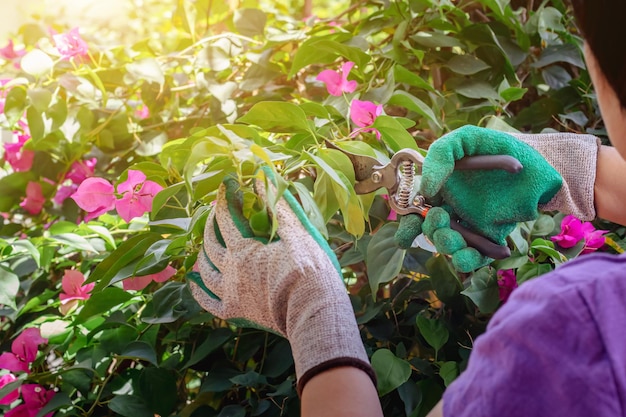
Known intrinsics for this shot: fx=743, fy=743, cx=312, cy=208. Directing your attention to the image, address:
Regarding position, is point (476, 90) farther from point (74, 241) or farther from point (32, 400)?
point (32, 400)

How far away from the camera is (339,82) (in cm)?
104

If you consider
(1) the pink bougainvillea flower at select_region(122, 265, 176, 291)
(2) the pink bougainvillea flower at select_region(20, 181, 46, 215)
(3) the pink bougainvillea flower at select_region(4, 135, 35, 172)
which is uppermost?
(1) the pink bougainvillea flower at select_region(122, 265, 176, 291)

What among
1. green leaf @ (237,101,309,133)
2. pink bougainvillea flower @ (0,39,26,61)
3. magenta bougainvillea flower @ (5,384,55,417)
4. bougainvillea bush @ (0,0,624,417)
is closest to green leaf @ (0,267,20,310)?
bougainvillea bush @ (0,0,624,417)

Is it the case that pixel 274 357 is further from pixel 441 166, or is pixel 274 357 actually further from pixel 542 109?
pixel 542 109

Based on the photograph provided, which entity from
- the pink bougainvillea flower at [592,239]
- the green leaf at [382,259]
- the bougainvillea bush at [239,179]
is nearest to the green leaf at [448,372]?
the bougainvillea bush at [239,179]

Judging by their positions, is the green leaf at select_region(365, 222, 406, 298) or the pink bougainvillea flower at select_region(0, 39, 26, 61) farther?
the pink bougainvillea flower at select_region(0, 39, 26, 61)

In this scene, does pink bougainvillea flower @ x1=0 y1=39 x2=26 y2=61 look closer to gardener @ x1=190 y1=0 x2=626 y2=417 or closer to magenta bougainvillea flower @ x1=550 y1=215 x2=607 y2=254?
gardener @ x1=190 y1=0 x2=626 y2=417

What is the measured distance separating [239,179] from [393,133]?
0.26 metres

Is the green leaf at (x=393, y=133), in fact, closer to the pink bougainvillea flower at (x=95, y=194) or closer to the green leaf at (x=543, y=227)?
the green leaf at (x=543, y=227)

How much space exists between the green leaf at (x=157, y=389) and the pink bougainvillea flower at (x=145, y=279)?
0.38 feet

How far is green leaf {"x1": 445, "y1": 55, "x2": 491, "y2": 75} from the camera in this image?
3.71 feet

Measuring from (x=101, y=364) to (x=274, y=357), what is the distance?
24cm

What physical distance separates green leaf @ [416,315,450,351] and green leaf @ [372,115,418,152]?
209mm

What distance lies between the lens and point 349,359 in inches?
25.7
